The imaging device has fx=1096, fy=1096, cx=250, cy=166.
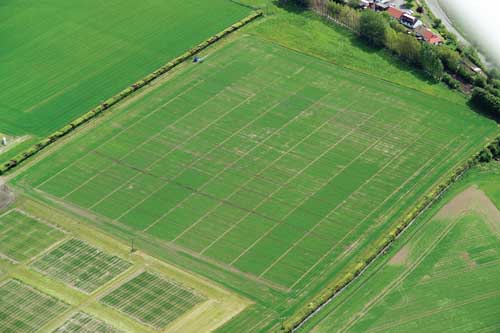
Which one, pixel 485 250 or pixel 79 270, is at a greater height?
pixel 485 250

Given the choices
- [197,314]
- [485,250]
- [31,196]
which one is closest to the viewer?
[197,314]

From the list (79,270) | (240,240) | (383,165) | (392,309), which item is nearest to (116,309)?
(79,270)

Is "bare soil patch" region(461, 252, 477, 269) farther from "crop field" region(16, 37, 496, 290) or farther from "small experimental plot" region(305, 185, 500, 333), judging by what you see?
"crop field" region(16, 37, 496, 290)

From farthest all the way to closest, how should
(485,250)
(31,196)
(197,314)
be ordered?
(31,196) → (485,250) → (197,314)

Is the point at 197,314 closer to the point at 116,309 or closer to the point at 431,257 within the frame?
the point at 116,309

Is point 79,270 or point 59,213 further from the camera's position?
point 59,213

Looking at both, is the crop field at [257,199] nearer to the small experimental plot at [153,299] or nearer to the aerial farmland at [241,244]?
the aerial farmland at [241,244]

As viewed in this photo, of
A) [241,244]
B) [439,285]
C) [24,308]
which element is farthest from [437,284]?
[24,308]

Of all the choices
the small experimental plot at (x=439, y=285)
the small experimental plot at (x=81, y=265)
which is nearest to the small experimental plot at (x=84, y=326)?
the small experimental plot at (x=81, y=265)
